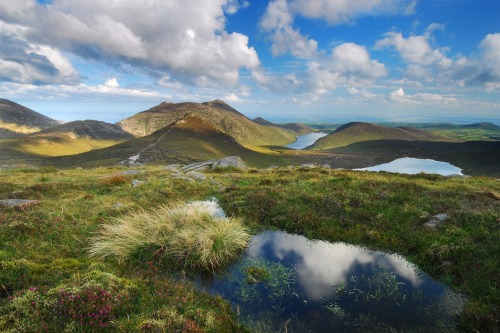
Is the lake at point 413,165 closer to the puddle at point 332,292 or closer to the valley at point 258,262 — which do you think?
the valley at point 258,262

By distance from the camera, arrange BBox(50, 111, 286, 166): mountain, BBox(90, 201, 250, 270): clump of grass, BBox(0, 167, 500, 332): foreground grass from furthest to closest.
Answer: BBox(50, 111, 286, 166): mountain
BBox(90, 201, 250, 270): clump of grass
BBox(0, 167, 500, 332): foreground grass

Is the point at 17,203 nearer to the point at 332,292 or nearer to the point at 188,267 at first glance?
the point at 188,267

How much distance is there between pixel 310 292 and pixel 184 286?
14.7 feet

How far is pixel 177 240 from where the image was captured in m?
12.7

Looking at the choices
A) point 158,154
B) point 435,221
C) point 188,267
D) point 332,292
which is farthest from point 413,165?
point 188,267

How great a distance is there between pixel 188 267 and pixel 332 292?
583 centimetres

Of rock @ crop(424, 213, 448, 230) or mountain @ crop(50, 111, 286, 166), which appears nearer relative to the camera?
rock @ crop(424, 213, 448, 230)

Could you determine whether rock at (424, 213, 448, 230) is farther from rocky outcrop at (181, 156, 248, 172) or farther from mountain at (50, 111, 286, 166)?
mountain at (50, 111, 286, 166)

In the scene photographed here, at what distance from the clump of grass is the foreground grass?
71 centimetres

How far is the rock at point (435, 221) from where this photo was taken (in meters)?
14.6

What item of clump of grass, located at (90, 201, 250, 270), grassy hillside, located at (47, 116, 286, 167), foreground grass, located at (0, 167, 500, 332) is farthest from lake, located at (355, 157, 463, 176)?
clump of grass, located at (90, 201, 250, 270)

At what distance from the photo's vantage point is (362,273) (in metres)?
11.4

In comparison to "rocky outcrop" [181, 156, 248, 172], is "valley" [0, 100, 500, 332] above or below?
above

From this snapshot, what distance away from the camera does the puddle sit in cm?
856
